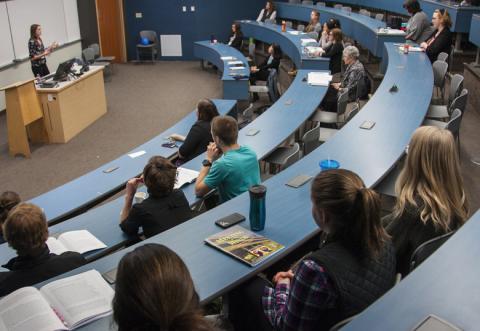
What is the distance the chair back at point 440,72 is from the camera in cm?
622

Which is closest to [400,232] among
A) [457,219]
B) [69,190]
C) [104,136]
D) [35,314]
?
[457,219]

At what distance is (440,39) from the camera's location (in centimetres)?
688

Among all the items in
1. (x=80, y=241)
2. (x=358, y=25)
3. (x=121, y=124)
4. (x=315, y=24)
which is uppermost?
(x=358, y=25)

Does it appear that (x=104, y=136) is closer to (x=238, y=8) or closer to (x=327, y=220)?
(x=327, y=220)

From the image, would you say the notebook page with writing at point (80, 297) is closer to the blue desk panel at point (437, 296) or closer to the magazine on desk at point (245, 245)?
the magazine on desk at point (245, 245)

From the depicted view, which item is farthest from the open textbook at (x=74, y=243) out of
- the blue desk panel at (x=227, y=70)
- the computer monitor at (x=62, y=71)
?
the blue desk panel at (x=227, y=70)

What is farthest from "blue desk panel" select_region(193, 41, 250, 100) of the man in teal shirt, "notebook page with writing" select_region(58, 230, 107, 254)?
"notebook page with writing" select_region(58, 230, 107, 254)

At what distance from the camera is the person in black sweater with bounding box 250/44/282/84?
9.09m

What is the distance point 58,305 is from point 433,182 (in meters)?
1.83

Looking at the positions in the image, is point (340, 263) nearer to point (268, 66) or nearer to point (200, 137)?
point (200, 137)

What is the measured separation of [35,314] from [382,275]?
1.39 metres

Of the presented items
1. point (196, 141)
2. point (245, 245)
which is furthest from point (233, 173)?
point (196, 141)

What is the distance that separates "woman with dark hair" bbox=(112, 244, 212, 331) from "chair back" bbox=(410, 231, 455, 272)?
51.3 inches

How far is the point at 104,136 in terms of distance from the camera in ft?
24.6
